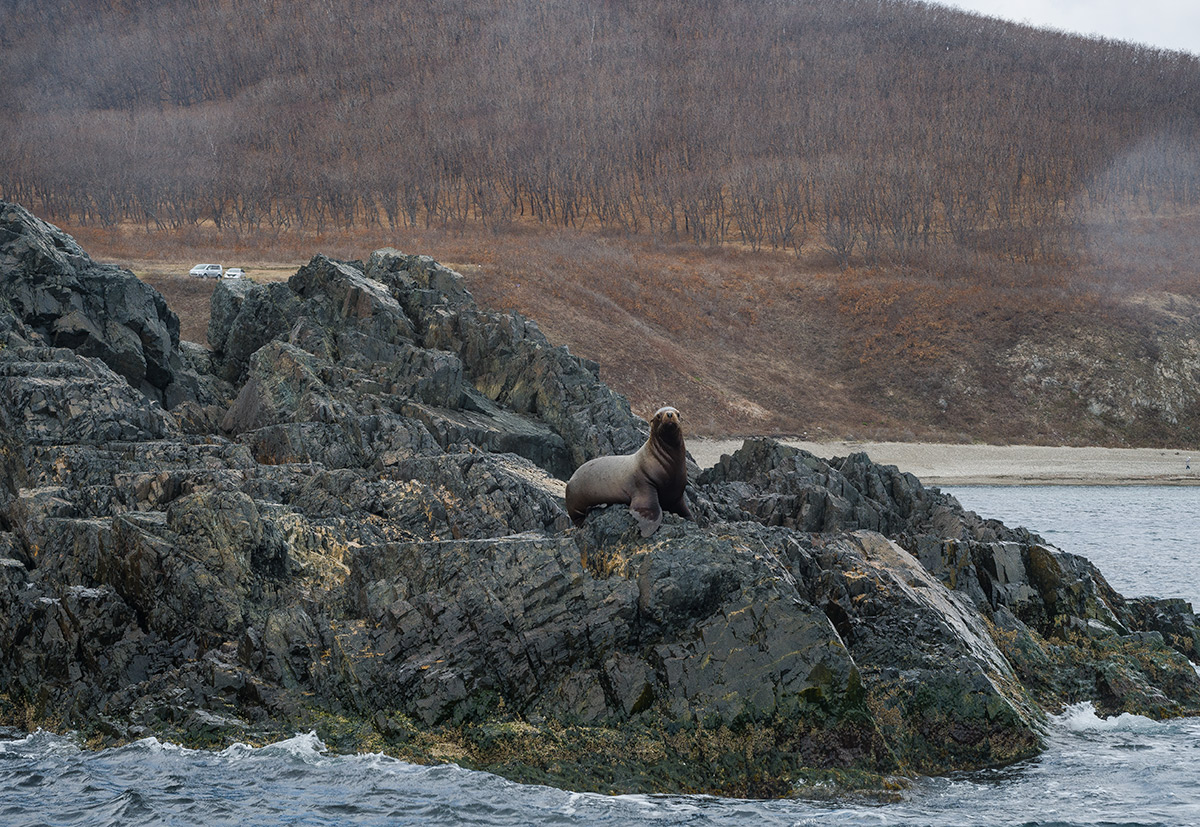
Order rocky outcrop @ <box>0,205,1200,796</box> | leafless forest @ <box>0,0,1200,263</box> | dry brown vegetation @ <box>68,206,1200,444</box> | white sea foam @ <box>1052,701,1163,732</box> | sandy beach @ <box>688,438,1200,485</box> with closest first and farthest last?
rocky outcrop @ <box>0,205,1200,796</box>, white sea foam @ <box>1052,701,1163,732</box>, sandy beach @ <box>688,438,1200,485</box>, dry brown vegetation @ <box>68,206,1200,444</box>, leafless forest @ <box>0,0,1200,263</box>

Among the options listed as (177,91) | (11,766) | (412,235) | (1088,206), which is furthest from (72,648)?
(177,91)

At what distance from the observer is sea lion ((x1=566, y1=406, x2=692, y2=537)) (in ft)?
48.9

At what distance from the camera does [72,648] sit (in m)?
14.6

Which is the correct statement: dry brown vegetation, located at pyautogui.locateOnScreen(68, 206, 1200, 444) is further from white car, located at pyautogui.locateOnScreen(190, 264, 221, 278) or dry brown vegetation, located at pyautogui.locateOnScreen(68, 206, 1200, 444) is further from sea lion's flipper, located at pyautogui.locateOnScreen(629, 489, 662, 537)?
sea lion's flipper, located at pyautogui.locateOnScreen(629, 489, 662, 537)

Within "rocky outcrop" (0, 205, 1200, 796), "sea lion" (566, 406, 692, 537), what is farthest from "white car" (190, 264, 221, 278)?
"sea lion" (566, 406, 692, 537)

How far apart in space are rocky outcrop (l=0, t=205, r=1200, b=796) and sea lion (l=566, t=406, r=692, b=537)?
358mm

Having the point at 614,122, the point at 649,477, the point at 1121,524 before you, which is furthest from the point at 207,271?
the point at 614,122

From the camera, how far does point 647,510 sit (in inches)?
588

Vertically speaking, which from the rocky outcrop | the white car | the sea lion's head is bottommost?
the rocky outcrop

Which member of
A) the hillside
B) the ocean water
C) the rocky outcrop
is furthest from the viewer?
A: the hillside

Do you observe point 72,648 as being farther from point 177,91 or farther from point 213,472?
point 177,91

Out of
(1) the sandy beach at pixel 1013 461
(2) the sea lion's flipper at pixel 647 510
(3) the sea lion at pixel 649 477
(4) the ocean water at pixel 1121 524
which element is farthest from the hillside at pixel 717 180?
(2) the sea lion's flipper at pixel 647 510

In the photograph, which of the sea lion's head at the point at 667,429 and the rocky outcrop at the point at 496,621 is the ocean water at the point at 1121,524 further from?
the sea lion's head at the point at 667,429

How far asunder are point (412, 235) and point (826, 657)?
88.8 meters
